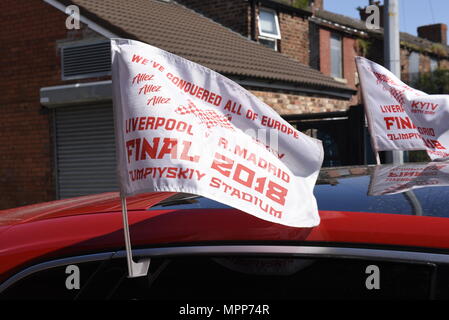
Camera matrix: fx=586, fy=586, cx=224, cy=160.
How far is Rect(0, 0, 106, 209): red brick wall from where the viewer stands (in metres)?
12.5

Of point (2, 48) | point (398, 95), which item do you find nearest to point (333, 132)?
point (398, 95)

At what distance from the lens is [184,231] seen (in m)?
1.79

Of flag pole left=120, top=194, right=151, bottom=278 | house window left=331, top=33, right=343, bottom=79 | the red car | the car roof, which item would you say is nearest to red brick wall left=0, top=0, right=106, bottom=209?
the car roof

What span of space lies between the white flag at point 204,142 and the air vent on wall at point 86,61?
9992 mm

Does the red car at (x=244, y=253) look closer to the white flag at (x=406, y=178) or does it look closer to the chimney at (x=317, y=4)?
the white flag at (x=406, y=178)

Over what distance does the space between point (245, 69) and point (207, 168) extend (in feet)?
38.1

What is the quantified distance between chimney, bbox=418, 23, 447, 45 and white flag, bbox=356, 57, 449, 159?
34354mm

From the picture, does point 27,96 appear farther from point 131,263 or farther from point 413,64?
point 413,64

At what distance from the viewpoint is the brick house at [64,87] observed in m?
11.9

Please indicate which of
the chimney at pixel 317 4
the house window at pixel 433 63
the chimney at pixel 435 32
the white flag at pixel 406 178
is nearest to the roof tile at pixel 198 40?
the white flag at pixel 406 178

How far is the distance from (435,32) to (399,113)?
34580 mm

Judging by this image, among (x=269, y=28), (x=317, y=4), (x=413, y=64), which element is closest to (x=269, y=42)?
(x=269, y=28)

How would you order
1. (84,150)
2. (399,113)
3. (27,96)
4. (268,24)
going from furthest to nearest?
(268,24) → (27,96) → (84,150) → (399,113)

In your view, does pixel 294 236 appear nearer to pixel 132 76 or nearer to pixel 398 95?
pixel 132 76
